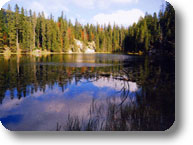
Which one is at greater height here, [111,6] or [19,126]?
[111,6]

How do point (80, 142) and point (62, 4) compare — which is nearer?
point (80, 142)

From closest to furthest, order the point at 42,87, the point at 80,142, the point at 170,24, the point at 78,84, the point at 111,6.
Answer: the point at 80,142 < the point at 170,24 < the point at 111,6 < the point at 42,87 < the point at 78,84

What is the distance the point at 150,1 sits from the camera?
4441 mm

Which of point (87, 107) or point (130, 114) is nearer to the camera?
point (130, 114)

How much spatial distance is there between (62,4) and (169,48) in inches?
133

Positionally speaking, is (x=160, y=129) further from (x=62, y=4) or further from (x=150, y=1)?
(x=62, y=4)

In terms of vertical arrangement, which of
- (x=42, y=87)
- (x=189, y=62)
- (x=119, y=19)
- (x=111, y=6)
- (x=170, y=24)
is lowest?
(x=42, y=87)

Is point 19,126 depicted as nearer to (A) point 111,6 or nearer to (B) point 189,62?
(A) point 111,6

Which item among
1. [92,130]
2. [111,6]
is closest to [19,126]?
[92,130]

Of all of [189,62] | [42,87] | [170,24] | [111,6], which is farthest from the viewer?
[42,87]

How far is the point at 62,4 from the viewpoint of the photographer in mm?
4777

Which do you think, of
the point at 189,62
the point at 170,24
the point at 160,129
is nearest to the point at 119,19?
the point at 170,24

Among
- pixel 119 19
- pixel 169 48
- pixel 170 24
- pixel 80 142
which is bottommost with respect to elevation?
pixel 80 142

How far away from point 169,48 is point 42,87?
14.4 feet
